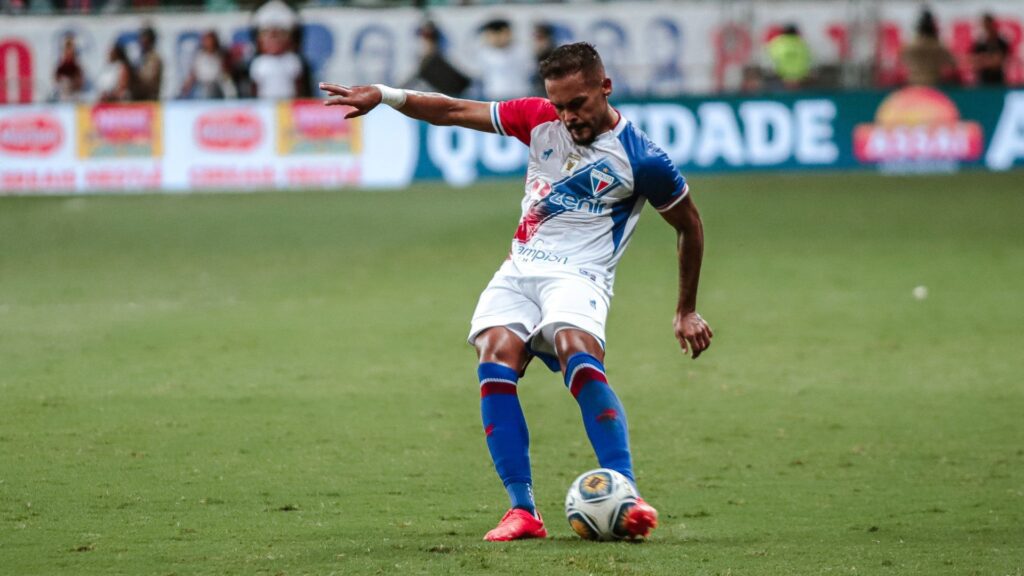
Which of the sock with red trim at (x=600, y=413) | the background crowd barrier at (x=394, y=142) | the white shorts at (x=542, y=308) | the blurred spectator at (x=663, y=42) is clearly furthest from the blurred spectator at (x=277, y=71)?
the sock with red trim at (x=600, y=413)

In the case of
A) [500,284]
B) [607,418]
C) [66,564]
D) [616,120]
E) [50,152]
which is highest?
[616,120]

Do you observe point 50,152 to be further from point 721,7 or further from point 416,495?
point 416,495

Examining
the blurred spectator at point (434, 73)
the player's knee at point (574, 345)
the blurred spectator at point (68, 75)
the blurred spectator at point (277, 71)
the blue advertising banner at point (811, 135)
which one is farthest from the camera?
the blurred spectator at point (68, 75)

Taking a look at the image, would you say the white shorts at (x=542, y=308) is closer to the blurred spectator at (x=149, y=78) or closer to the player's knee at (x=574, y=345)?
the player's knee at (x=574, y=345)

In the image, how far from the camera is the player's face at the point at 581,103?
5836mm

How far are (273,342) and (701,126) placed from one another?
11741mm

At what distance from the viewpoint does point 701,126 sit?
2142 cm

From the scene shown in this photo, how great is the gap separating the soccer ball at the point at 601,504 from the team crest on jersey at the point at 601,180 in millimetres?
1210

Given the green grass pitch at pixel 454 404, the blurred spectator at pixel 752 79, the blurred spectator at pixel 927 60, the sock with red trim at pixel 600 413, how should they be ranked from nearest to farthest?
the green grass pitch at pixel 454 404
the sock with red trim at pixel 600 413
the blurred spectator at pixel 927 60
the blurred spectator at pixel 752 79

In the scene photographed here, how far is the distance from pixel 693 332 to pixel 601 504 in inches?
37.8

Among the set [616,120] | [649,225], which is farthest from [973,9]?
[616,120]

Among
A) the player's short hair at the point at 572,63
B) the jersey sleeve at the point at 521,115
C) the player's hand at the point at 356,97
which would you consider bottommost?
the jersey sleeve at the point at 521,115

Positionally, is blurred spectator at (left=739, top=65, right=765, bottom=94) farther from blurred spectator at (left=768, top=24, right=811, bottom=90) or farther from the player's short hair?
the player's short hair

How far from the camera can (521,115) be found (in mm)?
6203
